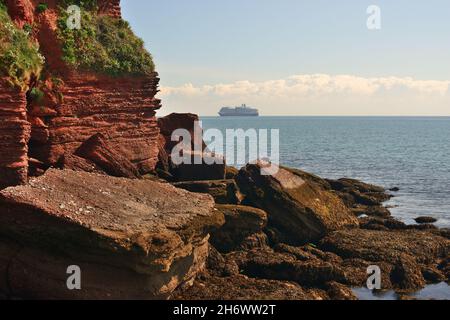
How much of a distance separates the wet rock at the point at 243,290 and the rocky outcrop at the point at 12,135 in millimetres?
6873

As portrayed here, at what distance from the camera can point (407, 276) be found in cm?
2411

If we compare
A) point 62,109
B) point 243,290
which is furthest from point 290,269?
point 62,109

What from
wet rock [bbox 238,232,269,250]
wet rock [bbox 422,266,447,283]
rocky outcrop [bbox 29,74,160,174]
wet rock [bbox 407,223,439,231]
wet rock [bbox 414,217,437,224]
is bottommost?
wet rock [bbox 422,266,447,283]

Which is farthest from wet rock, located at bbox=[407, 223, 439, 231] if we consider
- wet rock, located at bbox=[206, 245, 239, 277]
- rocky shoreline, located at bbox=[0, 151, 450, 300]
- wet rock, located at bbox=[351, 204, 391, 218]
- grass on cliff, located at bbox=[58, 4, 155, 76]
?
grass on cliff, located at bbox=[58, 4, 155, 76]

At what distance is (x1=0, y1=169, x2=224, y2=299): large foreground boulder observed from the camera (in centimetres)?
1772

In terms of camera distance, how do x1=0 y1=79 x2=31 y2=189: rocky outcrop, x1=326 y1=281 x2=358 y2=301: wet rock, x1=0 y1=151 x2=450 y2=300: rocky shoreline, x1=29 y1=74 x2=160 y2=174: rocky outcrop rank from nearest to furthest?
x1=0 y1=151 x2=450 y2=300: rocky shoreline
x1=0 y1=79 x2=31 y2=189: rocky outcrop
x1=326 y1=281 x2=358 y2=301: wet rock
x1=29 y1=74 x2=160 y2=174: rocky outcrop

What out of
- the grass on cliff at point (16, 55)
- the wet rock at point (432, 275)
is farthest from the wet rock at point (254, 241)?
the grass on cliff at point (16, 55)

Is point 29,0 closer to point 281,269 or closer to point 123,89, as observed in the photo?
point 123,89

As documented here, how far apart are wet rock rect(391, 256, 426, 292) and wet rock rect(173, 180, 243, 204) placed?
790 centimetres

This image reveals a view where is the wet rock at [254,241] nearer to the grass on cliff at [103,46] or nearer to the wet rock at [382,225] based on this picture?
the wet rock at [382,225]

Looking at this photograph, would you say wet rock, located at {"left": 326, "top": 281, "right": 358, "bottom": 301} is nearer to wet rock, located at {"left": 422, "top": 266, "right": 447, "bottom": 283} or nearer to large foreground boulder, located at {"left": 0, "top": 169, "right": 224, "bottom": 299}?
wet rock, located at {"left": 422, "top": 266, "right": 447, "bottom": 283}

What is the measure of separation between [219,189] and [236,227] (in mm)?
3280

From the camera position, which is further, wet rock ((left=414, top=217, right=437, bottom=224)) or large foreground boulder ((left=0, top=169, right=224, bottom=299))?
wet rock ((left=414, top=217, right=437, bottom=224))

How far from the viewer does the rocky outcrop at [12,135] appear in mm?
19562
